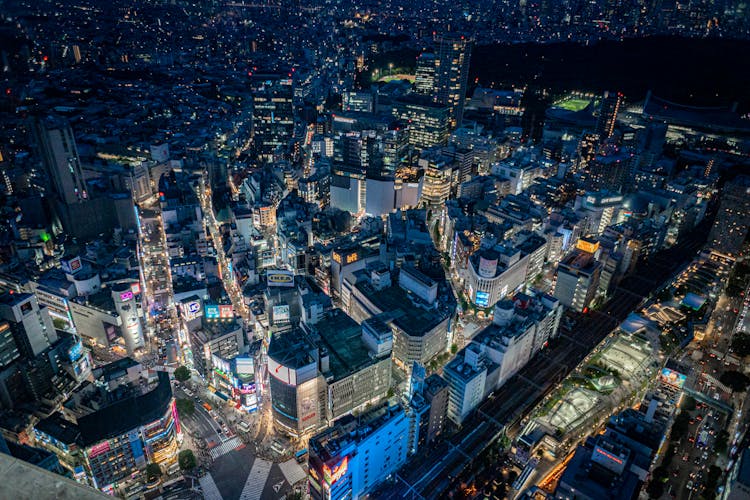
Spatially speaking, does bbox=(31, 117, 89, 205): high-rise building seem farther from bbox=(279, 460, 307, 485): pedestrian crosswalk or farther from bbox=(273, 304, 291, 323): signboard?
bbox=(279, 460, 307, 485): pedestrian crosswalk

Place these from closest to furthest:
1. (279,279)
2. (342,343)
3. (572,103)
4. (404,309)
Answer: (342,343)
(404,309)
(279,279)
(572,103)

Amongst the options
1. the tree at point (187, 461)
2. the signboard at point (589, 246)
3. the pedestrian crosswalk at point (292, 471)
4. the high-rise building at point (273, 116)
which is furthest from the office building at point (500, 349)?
the high-rise building at point (273, 116)

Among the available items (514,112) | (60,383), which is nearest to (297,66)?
(514,112)

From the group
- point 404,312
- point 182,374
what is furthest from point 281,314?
point 404,312

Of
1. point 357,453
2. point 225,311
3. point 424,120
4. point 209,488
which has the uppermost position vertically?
point 424,120

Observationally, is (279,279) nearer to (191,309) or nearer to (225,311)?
(225,311)

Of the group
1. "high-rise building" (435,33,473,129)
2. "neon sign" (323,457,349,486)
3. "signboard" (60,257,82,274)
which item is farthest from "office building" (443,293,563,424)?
"high-rise building" (435,33,473,129)

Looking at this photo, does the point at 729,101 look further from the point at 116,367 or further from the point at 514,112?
the point at 116,367
